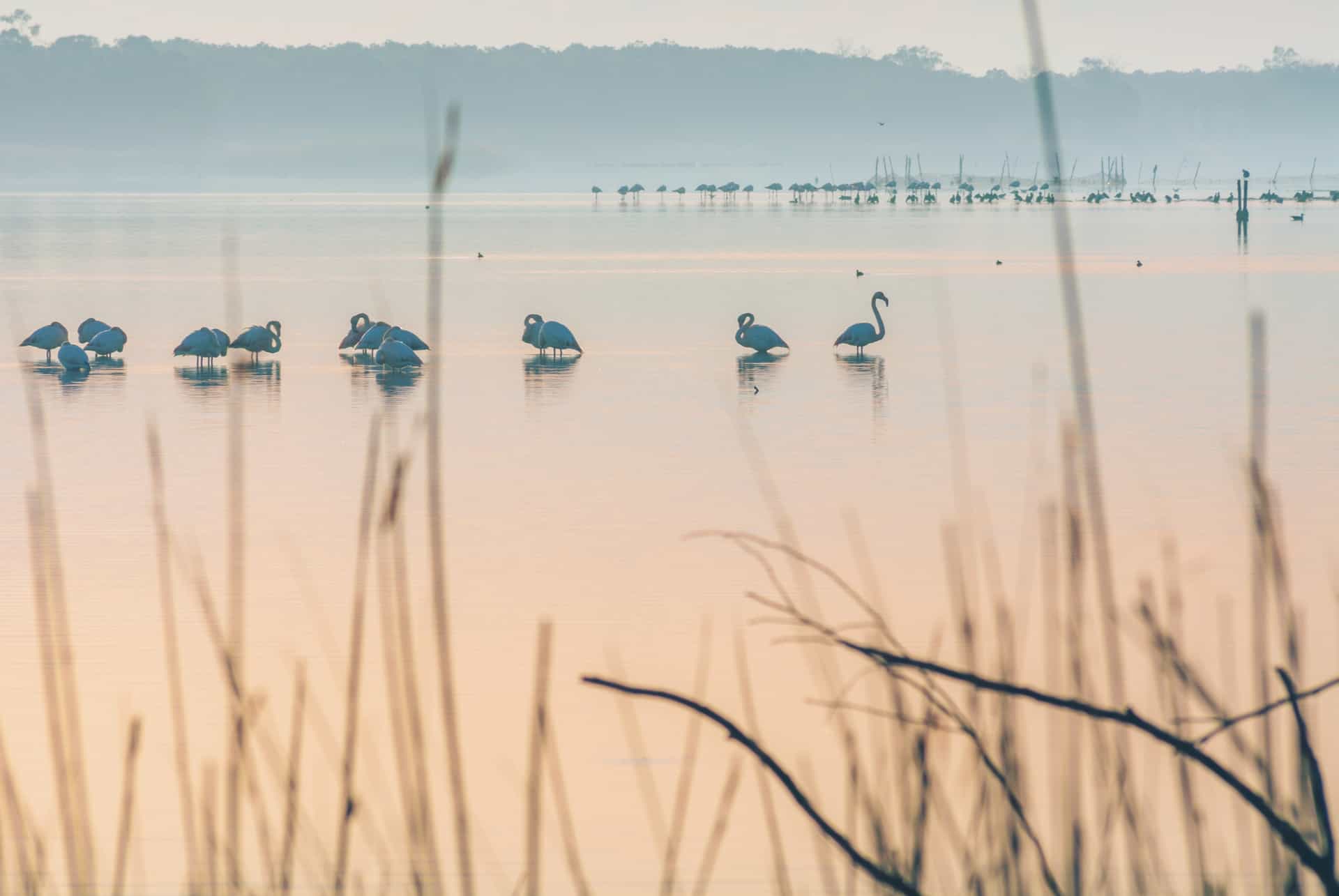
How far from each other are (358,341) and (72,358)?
3.17 m

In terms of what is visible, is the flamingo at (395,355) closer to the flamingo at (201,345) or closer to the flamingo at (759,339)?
the flamingo at (201,345)

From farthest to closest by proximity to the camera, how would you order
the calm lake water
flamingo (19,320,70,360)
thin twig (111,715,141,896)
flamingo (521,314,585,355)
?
flamingo (521,314,585,355), flamingo (19,320,70,360), the calm lake water, thin twig (111,715,141,896)

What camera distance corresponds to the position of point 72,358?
1736 centimetres

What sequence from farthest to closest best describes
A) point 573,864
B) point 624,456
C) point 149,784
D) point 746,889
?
point 624,456
point 149,784
point 746,889
point 573,864

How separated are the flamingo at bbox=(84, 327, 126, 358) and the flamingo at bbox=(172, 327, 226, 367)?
73cm

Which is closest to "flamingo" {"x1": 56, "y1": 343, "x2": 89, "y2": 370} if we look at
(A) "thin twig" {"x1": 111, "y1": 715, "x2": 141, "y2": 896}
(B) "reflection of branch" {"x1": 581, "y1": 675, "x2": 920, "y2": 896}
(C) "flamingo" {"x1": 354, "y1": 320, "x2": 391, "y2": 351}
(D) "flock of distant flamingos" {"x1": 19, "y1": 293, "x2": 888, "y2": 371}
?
(D) "flock of distant flamingos" {"x1": 19, "y1": 293, "x2": 888, "y2": 371}

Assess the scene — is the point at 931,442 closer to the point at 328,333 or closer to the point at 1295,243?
the point at 328,333

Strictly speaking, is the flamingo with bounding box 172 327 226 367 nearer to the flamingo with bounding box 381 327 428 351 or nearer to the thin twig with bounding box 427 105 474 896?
the flamingo with bounding box 381 327 428 351

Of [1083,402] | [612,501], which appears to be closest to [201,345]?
[612,501]

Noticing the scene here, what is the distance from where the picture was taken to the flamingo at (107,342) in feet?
60.4

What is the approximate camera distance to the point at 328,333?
73.4 feet

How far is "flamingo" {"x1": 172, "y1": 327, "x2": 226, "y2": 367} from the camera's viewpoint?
17969mm

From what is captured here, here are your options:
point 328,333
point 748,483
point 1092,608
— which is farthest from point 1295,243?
point 1092,608

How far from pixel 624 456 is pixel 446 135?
9.84 m
